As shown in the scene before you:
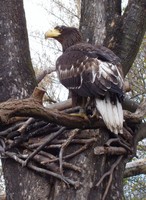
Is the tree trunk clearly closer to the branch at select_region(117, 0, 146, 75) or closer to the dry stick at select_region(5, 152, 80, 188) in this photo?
the dry stick at select_region(5, 152, 80, 188)

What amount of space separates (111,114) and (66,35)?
151cm

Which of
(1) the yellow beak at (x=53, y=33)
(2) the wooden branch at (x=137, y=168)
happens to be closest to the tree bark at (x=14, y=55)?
(1) the yellow beak at (x=53, y=33)

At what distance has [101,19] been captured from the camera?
4.83 meters

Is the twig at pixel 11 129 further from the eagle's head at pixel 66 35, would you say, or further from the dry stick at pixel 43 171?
the eagle's head at pixel 66 35

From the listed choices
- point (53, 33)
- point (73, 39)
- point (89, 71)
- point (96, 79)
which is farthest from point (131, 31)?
point (96, 79)

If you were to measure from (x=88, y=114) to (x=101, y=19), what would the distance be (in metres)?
1.26

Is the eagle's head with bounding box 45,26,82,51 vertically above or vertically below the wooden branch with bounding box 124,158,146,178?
above

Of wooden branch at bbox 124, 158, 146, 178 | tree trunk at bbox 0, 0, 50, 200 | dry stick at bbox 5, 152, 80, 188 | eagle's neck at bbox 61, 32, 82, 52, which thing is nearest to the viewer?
dry stick at bbox 5, 152, 80, 188

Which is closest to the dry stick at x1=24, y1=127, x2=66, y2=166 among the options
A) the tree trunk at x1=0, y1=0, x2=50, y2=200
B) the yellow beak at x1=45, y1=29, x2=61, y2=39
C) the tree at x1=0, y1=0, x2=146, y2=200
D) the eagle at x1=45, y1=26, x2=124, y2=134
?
the tree at x1=0, y1=0, x2=146, y2=200

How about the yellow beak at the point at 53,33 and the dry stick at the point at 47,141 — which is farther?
the yellow beak at the point at 53,33

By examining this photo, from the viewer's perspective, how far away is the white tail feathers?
339 centimetres

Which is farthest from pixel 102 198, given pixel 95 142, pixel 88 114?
pixel 88 114

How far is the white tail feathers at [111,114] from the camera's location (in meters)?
3.39

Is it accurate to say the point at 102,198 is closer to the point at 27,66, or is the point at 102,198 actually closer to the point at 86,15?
the point at 27,66
